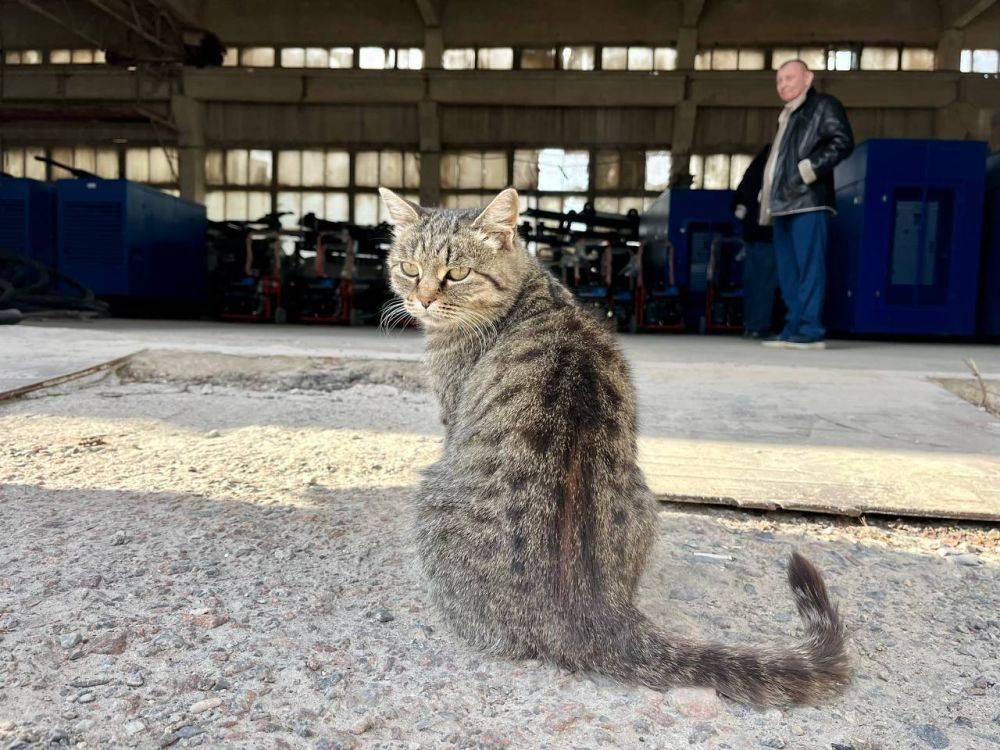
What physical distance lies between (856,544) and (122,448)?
2540 mm

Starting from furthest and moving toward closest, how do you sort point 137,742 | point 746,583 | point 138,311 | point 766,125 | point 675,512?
point 766,125 → point 138,311 → point 675,512 → point 746,583 → point 137,742

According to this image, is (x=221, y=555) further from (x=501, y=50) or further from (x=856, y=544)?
(x=501, y=50)

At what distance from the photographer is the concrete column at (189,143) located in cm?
1622

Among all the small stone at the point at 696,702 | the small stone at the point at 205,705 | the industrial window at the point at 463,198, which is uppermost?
the industrial window at the point at 463,198

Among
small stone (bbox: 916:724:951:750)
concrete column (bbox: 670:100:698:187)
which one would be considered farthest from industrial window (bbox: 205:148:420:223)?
small stone (bbox: 916:724:951:750)

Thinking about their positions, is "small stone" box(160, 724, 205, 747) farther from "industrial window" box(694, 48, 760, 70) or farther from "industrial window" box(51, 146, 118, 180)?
"industrial window" box(51, 146, 118, 180)

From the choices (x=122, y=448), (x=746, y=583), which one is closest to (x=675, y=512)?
(x=746, y=583)

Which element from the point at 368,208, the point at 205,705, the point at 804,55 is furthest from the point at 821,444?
the point at 804,55

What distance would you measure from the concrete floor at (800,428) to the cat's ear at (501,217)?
96 cm

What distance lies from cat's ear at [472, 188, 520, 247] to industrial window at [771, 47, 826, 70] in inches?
641

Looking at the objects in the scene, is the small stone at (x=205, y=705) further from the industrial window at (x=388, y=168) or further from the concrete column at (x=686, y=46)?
the concrete column at (x=686, y=46)

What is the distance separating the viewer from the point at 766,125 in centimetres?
1574

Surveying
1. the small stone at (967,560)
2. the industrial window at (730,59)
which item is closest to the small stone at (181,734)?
the small stone at (967,560)

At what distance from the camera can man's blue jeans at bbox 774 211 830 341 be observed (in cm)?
606
